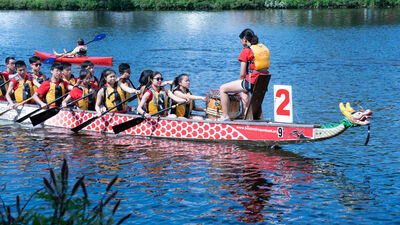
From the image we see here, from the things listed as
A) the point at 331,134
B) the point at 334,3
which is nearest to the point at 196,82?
the point at 331,134

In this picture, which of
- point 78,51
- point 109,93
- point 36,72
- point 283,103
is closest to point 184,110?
point 109,93

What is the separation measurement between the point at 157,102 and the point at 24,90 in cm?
470

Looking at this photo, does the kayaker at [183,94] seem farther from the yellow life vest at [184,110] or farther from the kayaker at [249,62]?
the kayaker at [249,62]

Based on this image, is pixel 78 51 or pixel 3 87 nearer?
pixel 3 87

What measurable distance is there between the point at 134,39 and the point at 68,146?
1156 inches

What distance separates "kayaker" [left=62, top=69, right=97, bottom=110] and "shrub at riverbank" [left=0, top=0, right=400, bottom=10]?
5288 cm

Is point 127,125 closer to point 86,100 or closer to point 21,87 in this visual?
point 86,100

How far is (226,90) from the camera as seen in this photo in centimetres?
1241

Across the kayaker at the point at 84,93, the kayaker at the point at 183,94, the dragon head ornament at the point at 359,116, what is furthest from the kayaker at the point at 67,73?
the dragon head ornament at the point at 359,116

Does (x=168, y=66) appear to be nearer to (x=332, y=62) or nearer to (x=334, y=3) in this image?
(x=332, y=62)

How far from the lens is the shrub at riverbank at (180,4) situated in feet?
215

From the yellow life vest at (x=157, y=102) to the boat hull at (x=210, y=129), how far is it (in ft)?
1.08

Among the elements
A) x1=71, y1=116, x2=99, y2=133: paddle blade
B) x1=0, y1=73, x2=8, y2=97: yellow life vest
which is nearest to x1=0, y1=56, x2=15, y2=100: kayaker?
x1=0, y1=73, x2=8, y2=97: yellow life vest

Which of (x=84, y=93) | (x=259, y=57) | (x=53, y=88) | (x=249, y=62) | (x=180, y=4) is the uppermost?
(x=180, y=4)
